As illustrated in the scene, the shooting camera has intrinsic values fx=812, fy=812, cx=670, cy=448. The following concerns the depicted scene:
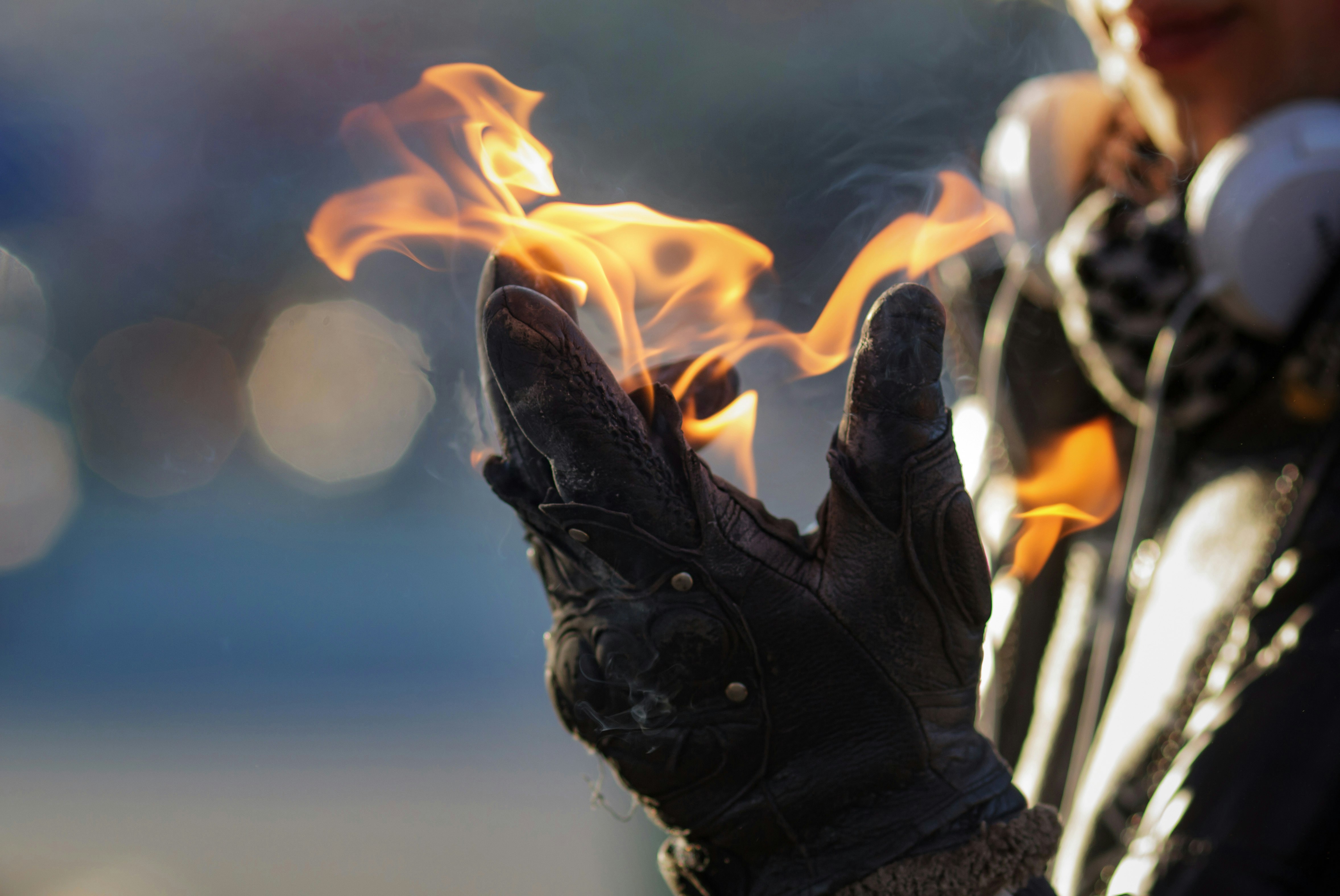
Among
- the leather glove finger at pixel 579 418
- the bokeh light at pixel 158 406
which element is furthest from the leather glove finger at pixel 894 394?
the bokeh light at pixel 158 406

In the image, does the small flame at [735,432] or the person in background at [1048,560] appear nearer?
the person in background at [1048,560]

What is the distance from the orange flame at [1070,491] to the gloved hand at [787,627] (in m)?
1.20

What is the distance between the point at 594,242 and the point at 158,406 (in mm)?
8078

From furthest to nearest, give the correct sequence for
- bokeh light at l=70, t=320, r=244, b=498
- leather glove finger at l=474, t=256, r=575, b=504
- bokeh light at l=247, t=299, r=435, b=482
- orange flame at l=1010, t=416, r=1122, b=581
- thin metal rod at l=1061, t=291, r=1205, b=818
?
1. bokeh light at l=70, t=320, r=244, b=498
2. bokeh light at l=247, t=299, r=435, b=482
3. orange flame at l=1010, t=416, r=1122, b=581
4. thin metal rod at l=1061, t=291, r=1205, b=818
5. leather glove finger at l=474, t=256, r=575, b=504

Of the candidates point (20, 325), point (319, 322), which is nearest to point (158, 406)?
point (20, 325)

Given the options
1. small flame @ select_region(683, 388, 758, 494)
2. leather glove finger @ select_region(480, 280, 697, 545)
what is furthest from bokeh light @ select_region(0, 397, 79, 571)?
leather glove finger @ select_region(480, 280, 697, 545)

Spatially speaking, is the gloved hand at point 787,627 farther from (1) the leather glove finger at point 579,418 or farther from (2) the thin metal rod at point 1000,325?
(2) the thin metal rod at point 1000,325

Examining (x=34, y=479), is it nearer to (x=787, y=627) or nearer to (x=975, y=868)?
(x=787, y=627)

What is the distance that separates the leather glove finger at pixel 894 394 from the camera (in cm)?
94

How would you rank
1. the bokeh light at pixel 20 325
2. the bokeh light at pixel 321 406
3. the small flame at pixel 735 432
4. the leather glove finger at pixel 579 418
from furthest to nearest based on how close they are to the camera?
the bokeh light at pixel 20 325, the bokeh light at pixel 321 406, the small flame at pixel 735 432, the leather glove finger at pixel 579 418

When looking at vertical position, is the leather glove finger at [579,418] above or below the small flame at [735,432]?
below

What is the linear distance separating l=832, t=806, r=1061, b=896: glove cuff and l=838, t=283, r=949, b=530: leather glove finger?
393 millimetres

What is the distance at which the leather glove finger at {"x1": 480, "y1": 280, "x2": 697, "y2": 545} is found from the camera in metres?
0.91

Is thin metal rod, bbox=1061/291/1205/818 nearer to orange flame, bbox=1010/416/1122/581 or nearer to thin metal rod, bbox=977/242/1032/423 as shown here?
orange flame, bbox=1010/416/1122/581
